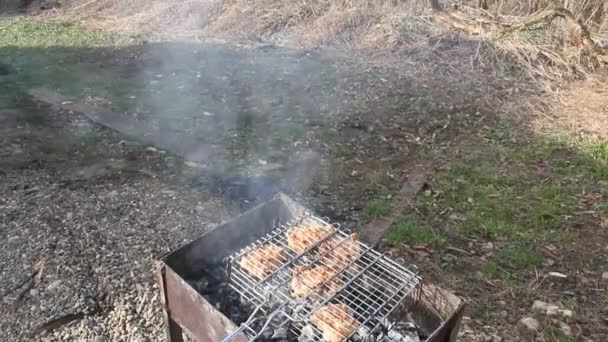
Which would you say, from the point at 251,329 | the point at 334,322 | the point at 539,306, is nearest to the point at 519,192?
the point at 539,306

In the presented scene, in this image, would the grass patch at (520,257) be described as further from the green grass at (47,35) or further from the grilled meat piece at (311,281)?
the green grass at (47,35)

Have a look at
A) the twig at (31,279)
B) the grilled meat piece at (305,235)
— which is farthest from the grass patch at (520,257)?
the twig at (31,279)

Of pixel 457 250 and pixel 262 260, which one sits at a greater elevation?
pixel 262 260

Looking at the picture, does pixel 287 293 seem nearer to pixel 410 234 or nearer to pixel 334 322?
pixel 334 322

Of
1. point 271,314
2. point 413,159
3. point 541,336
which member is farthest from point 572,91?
point 271,314

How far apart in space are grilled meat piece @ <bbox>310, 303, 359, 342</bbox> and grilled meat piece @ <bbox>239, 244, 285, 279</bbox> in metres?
0.31

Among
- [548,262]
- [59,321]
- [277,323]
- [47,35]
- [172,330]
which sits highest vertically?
[277,323]

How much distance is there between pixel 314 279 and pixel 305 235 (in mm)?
301

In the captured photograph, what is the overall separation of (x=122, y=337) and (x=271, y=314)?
1273 mm

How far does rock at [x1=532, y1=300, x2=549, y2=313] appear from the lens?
291cm

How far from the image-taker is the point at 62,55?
7.14m

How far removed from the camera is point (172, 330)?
90.7 inches

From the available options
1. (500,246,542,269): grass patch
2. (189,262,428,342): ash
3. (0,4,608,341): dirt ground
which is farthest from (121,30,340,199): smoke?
(189,262,428,342): ash

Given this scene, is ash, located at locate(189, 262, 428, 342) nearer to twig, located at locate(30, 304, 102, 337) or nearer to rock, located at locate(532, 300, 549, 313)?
twig, located at locate(30, 304, 102, 337)
